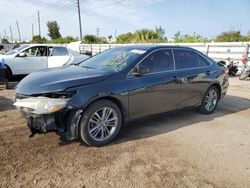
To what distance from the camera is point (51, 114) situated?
3689 mm

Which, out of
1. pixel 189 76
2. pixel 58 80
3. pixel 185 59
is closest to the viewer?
pixel 58 80

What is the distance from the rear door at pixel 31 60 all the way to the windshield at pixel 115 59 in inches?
225

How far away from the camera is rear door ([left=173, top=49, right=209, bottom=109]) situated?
5.36m

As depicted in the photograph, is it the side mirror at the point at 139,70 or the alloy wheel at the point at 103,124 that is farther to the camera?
the side mirror at the point at 139,70

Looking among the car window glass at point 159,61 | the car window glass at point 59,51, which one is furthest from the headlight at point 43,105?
the car window glass at point 59,51

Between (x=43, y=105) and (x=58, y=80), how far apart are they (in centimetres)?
49

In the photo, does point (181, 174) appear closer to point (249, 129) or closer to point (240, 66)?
point (249, 129)

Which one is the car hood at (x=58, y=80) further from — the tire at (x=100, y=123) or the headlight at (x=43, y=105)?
the tire at (x=100, y=123)

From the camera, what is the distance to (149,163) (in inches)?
144

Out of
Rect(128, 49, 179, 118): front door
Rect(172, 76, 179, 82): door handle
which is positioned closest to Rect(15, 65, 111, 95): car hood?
Rect(128, 49, 179, 118): front door

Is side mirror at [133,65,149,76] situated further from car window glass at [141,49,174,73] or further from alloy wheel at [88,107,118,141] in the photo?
alloy wheel at [88,107,118,141]

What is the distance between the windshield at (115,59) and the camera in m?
4.62

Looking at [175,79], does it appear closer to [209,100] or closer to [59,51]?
[209,100]

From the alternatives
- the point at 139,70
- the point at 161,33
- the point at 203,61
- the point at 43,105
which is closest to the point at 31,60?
the point at 203,61
